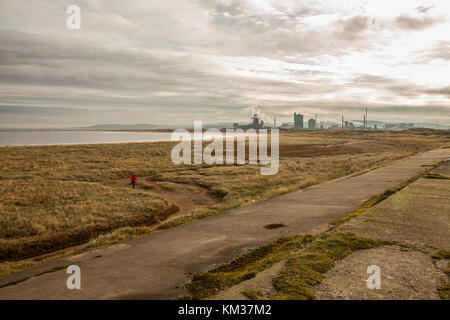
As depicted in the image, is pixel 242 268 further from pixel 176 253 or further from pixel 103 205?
pixel 103 205

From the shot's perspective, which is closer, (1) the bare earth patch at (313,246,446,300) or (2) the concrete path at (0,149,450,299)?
(1) the bare earth patch at (313,246,446,300)

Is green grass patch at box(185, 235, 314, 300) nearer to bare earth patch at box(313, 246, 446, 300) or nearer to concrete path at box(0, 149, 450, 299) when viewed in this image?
concrete path at box(0, 149, 450, 299)

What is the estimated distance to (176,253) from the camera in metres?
8.95

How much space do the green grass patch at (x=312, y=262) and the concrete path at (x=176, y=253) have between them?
2.01 metres

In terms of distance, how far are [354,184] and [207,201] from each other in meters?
10.2

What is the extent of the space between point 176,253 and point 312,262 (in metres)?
4.04

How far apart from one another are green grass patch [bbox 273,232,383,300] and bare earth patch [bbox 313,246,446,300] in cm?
18

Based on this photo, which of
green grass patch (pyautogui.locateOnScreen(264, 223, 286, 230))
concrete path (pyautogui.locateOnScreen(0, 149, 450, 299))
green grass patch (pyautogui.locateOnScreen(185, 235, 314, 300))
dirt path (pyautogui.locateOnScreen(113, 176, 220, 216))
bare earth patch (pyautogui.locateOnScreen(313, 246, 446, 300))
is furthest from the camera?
dirt path (pyautogui.locateOnScreen(113, 176, 220, 216))

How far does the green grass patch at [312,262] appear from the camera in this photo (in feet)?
18.6

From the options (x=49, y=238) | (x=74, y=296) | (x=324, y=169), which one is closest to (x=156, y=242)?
(x=74, y=296)

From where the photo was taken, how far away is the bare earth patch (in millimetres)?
5559

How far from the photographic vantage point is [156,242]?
10320mm

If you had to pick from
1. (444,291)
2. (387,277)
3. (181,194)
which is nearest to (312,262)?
(387,277)

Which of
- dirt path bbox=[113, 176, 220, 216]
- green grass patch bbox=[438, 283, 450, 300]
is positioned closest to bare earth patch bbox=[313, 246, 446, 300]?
green grass patch bbox=[438, 283, 450, 300]
